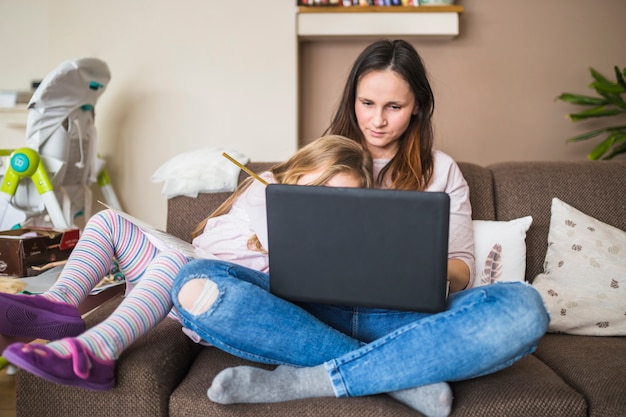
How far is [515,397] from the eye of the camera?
1.07m

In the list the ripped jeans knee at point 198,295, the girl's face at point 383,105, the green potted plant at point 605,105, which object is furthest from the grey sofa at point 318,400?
the green potted plant at point 605,105

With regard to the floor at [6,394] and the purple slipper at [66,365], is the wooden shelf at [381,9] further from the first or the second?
the purple slipper at [66,365]

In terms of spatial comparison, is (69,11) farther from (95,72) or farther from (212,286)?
(212,286)

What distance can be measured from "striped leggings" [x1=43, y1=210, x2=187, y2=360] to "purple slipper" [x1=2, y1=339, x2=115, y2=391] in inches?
0.9

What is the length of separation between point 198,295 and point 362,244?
1.09ft

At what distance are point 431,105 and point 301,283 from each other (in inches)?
33.1

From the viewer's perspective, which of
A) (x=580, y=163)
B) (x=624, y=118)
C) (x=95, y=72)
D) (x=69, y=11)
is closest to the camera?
(x=580, y=163)

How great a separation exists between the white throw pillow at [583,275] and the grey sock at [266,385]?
0.69 meters

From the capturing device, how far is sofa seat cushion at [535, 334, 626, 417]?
3.59 ft

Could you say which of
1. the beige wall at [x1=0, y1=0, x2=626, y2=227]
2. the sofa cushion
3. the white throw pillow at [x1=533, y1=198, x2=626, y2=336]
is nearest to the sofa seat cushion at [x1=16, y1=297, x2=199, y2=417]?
the white throw pillow at [x1=533, y1=198, x2=626, y2=336]

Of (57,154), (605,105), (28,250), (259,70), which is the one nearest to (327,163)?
(28,250)

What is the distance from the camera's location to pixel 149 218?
10.2 feet

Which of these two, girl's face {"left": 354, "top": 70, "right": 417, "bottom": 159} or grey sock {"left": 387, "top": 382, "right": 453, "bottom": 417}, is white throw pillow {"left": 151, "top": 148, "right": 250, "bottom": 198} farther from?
grey sock {"left": 387, "top": 382, "right": 453, "bottom": 417}

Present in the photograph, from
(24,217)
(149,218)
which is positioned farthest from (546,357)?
(149,218)
